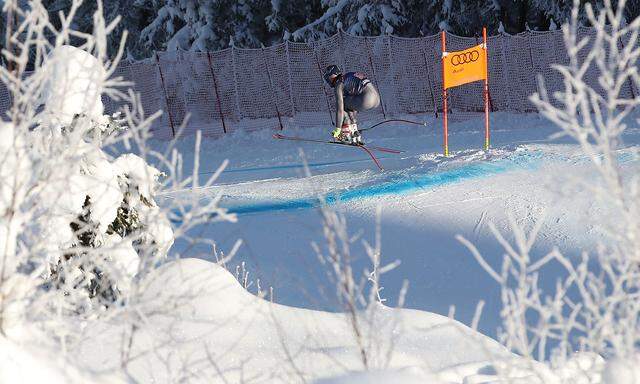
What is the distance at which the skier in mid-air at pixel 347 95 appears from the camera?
476 inches

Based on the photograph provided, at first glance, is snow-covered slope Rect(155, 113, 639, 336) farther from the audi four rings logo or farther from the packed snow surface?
the audi four rings logo

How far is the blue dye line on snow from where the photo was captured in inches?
430

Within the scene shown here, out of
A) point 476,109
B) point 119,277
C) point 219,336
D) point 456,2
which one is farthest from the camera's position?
point 456,2

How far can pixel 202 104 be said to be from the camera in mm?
25203

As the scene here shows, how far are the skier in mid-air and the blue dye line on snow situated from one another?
1.24 m

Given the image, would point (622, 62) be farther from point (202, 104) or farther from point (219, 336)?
point (202, 104)

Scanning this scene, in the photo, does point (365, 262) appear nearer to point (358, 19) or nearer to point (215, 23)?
point (358, 19)

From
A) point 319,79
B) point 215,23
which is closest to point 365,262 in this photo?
point 319,79

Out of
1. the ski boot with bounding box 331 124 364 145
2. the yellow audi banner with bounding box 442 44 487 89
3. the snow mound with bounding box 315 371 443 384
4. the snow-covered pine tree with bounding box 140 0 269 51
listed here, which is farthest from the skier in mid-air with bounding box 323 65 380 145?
the snow-covered pine tree with bounding box 140 0 269 51

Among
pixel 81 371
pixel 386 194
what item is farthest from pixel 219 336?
pixel 386 194

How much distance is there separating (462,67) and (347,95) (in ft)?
5.82

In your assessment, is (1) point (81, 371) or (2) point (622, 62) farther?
(1) point (81, 371)

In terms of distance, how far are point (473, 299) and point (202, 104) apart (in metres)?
18.2

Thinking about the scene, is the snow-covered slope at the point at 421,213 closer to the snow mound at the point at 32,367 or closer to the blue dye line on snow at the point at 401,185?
the blue dye line on snow at the point at 401,185
